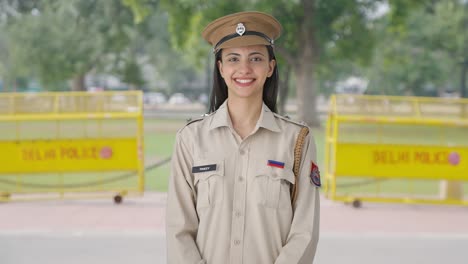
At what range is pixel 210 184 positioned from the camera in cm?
224

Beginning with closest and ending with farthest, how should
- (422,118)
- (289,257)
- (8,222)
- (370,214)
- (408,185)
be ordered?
(289,257) → (8,222) → (370,214) → (422,118) → (408,185)

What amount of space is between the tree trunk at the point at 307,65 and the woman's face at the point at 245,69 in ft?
70.1

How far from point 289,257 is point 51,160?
6.71 m

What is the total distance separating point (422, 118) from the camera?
8422 mm

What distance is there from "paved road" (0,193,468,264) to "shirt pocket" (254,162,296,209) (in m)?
3.53

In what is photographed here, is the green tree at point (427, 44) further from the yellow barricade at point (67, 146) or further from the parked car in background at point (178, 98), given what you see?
the parked car in background at point (178, 98)

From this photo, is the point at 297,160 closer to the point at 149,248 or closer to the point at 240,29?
the point at 240,29

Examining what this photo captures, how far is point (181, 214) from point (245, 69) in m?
0.60

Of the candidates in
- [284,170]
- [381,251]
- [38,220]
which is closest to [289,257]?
[284,170]

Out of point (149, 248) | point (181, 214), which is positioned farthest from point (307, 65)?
point (181, 214)

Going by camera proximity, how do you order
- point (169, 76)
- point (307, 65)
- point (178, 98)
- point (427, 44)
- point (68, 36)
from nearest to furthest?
1. point (307, 65)
2. point (68, 36)
3. point (427, 44)
4. point (169, 76)
5. point (178, 98)

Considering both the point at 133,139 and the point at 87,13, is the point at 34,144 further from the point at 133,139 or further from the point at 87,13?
the point at 87,13

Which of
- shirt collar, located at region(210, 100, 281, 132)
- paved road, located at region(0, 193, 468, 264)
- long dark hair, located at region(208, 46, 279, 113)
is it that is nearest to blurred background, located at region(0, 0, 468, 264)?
paved road, located at region(0, 193, 468, 264)

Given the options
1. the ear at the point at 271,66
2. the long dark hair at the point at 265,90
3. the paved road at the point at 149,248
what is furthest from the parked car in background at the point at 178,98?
the ear at the point at 271,66
